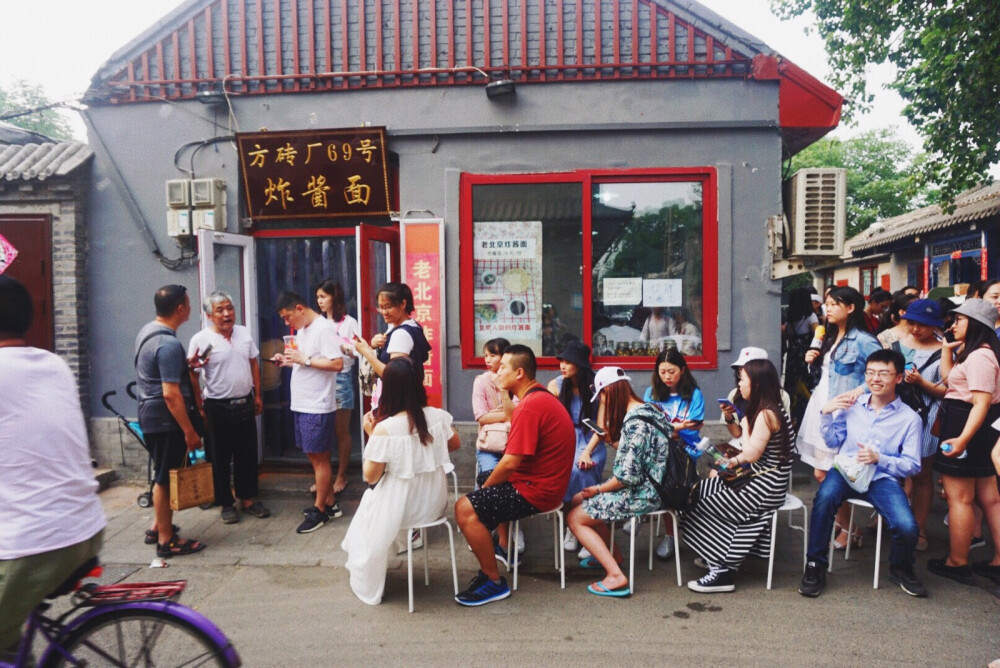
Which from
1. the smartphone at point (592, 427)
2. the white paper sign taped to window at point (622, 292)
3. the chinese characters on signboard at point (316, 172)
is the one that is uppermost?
the chinese characters on signboard at point (316, 172)

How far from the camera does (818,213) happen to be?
6.31 metres

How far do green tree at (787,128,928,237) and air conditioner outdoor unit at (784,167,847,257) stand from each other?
76.8 feet

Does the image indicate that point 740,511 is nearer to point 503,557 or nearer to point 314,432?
point 503,557

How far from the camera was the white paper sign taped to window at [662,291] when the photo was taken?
6.64 m

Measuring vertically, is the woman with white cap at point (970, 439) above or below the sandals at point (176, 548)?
above

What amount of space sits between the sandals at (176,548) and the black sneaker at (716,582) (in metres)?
3.55

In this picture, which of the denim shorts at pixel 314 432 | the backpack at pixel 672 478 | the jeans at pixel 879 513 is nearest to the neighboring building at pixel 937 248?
the jeans at pixel 879 513

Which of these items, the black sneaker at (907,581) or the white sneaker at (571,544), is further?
the white sneaker at (571,544)

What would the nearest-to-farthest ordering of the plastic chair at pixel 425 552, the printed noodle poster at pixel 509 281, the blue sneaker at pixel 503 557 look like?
the plastic chair at pixel 425 552, the blue sneaker at pixel 503 557, the printed noodle poster at pixel 509 281

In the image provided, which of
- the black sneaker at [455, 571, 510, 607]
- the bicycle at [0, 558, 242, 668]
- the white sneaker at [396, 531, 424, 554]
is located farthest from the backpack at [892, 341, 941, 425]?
the bicycle at [0, 558, 242, 668]

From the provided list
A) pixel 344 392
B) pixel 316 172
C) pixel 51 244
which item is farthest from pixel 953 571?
pixel 51 244

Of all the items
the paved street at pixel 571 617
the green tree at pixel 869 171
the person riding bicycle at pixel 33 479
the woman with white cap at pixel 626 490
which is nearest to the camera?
the person riding bicycle at pixel 33 479

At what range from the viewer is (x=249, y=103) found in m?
6.85

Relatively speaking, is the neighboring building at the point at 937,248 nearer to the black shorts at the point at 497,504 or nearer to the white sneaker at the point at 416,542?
the black shorts at the point at 497,504
